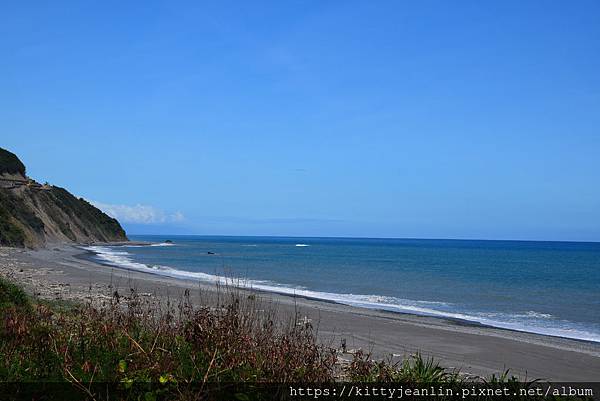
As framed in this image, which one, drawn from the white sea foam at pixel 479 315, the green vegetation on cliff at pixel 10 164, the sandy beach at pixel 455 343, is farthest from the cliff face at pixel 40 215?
the sandy beach at pixel 455 343

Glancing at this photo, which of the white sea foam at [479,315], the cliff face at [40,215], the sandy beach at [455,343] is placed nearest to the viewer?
the sandy beach at [455,343]

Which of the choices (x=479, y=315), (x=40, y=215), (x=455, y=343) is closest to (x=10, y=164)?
(x=40, y=215)

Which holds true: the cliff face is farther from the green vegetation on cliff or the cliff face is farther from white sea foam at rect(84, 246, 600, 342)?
white sea foam at rect(84, 246, 600, 342)

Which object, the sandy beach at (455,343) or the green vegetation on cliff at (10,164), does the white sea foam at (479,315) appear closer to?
the sandy beach at (455,343)

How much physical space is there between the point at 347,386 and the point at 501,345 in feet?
34.5

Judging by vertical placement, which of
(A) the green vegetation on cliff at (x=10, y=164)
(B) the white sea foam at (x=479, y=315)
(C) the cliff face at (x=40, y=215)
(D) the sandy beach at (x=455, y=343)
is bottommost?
(B) the white sea foam at (x=479, y=315)

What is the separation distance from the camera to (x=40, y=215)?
71.8 meters

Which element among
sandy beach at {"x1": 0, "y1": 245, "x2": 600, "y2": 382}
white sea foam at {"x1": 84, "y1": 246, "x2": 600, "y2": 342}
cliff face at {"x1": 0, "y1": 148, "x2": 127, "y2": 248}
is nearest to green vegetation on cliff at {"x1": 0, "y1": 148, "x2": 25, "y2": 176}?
cliff face at {"x1": 0, "y1": 148, "x2": 127, "y2": 248}

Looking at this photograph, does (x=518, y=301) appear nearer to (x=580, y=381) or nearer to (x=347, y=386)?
(x=580, y=381)

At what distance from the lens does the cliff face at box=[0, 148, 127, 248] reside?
52.7m

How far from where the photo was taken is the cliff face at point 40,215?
2076 inches

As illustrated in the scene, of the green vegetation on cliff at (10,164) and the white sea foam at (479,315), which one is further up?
→ the green vegetation on cliff at (10,164)

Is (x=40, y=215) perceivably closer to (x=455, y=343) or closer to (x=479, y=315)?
(x=479, y=315)

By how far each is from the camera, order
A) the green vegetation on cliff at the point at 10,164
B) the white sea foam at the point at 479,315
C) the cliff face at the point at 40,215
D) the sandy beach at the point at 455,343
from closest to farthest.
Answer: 1. the sandy beach at the point at 455,343
2. the white sea foam at the point at 479,315
3. the cliff face at the point at 40,215
4. the green vegetation on cliff at the point at 10,164
